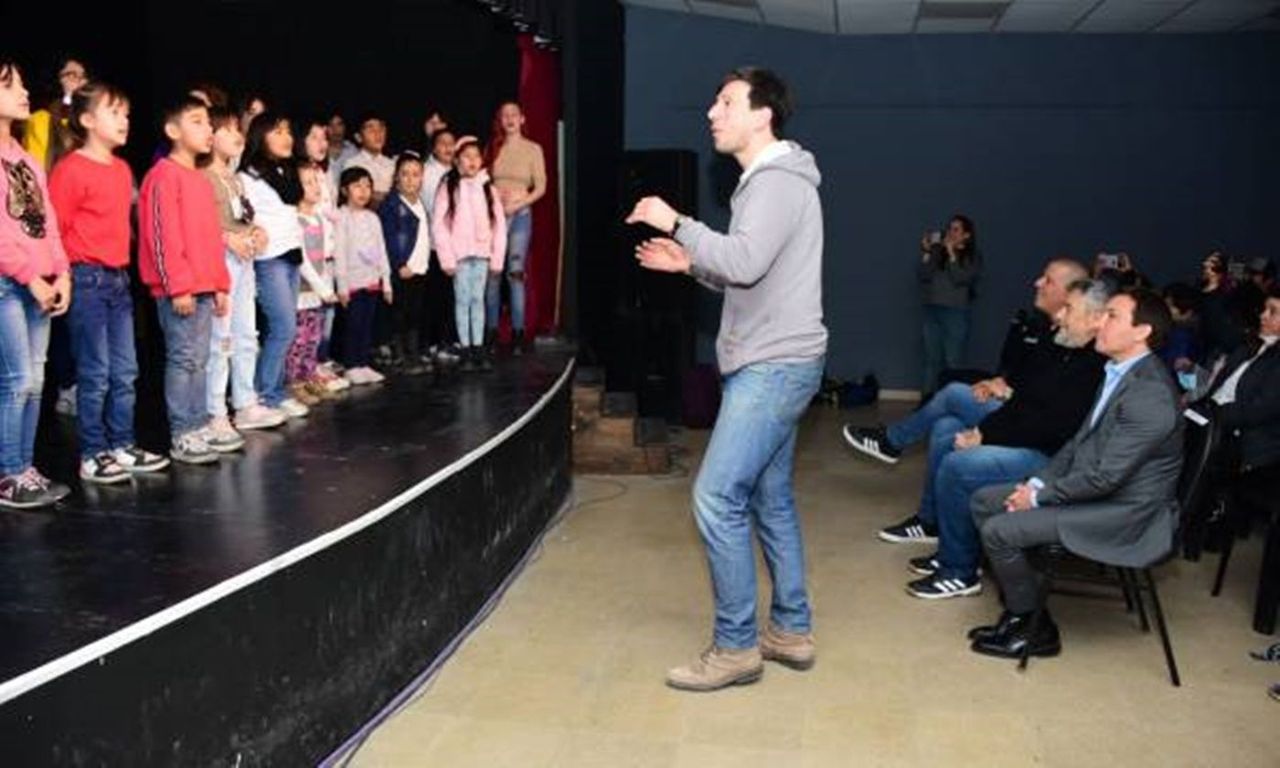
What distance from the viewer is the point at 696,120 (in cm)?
862

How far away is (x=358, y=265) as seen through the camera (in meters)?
4.79

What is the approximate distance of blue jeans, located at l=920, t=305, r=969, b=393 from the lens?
8062mm

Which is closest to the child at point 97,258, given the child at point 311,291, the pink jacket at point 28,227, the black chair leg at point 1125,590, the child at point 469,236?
the pink jacket at point 28,227

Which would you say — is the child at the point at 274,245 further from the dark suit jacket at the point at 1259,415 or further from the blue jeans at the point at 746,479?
the dark suit jacket at the point at 1259,415

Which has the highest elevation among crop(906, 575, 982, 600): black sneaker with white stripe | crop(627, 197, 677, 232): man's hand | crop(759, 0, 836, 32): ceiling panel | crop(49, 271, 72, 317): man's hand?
crop(759, 0, 836, 32): ceiling panel

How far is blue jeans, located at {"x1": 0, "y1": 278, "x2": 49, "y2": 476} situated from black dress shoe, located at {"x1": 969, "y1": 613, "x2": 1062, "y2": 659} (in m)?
2.62

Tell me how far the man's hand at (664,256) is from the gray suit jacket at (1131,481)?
123 centimetres

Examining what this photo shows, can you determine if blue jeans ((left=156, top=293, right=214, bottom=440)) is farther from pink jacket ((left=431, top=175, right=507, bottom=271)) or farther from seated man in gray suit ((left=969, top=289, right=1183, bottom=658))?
seated man in gray suit ((left=969, top=289, right=1183, bottom=658))

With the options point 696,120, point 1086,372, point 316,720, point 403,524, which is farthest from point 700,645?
point 696,120

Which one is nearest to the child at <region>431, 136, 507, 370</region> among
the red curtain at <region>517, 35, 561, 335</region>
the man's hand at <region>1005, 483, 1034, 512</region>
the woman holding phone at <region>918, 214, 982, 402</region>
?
the red curtain at <region>517, 35, 561, 335</region>

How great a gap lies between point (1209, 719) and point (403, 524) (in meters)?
2.06

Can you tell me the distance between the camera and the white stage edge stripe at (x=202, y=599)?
166 cm

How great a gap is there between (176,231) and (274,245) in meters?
0.65

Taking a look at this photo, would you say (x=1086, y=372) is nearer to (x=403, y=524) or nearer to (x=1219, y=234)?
(x=403, y=524)
